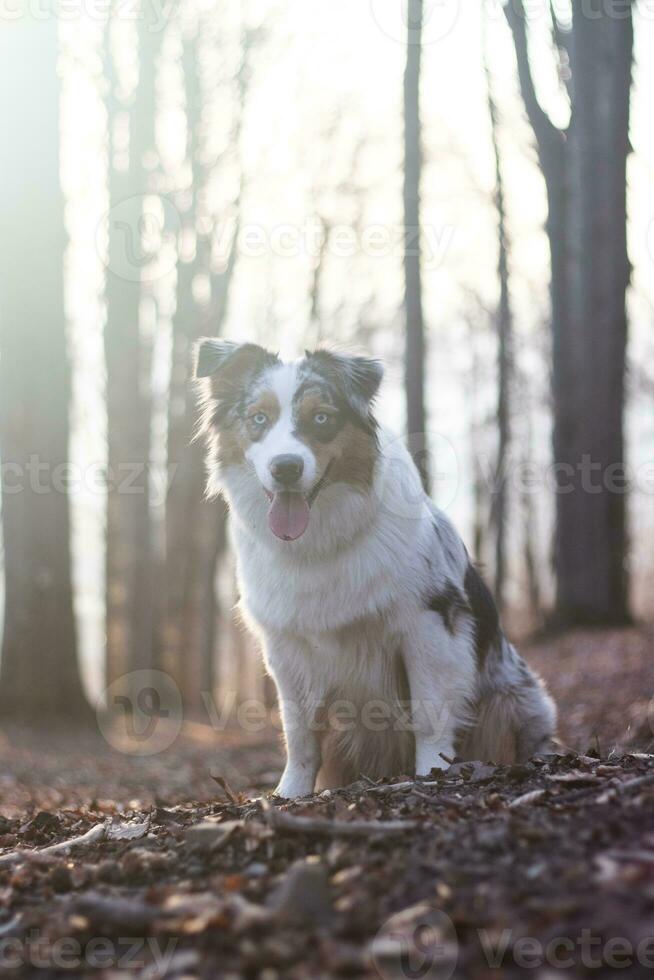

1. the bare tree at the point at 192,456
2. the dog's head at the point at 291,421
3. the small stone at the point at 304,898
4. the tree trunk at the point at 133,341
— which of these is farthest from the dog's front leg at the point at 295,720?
the tree trunk at the point at 133,341

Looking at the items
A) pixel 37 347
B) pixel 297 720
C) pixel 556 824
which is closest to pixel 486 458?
pixel 37 347

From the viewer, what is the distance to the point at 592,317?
46.7 feet

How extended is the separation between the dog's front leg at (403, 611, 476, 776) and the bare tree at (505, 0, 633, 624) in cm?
918

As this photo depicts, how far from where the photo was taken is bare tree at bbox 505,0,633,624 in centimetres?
1359

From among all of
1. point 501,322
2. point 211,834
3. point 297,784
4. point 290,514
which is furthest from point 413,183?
point 501,322

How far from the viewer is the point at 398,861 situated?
133 inches

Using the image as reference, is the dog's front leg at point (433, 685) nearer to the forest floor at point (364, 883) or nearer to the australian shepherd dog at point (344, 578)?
the australian shepherd dog at point (344, 578)

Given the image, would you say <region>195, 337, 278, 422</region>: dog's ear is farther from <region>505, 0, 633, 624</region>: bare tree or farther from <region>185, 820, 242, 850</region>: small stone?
<region>505, 0, 633, 624</region>: bare tree

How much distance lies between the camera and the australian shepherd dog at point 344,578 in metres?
5.55

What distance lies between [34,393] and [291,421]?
8.19 metres

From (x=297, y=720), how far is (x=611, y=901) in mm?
3355

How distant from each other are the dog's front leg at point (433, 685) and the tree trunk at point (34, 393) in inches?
307

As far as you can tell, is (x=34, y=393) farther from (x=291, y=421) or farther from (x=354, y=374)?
(x=291, y=421)

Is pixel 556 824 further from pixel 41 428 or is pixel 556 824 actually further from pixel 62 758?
pixel 41 428
